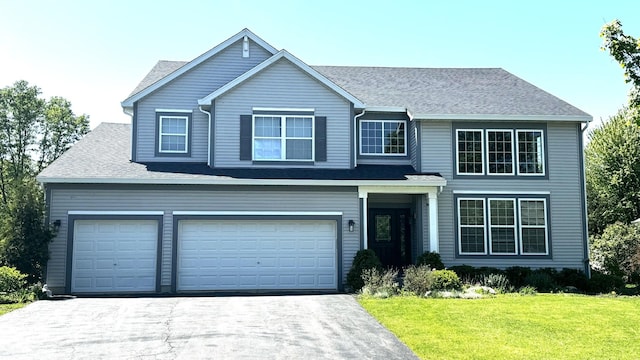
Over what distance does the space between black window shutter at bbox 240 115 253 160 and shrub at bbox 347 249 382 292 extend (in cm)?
496

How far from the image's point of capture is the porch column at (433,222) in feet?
58.5

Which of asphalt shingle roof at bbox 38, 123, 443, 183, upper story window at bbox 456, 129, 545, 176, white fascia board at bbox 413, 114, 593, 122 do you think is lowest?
asphalt shingle roof at bbox 38, 123, 443, 183

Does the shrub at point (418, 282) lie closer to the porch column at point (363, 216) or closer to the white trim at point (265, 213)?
the porch column at point (363, 216)

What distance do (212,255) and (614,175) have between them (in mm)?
25208

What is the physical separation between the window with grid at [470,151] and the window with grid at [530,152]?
4.54ft

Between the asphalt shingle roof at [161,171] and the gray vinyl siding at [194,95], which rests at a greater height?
the gray vinyl siding at [194,95]

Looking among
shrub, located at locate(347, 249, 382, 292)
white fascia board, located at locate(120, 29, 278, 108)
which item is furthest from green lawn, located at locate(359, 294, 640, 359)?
white fascia board, located at locate(120, 29, 278, 108)

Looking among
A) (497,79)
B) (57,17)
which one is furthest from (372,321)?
(497,79)

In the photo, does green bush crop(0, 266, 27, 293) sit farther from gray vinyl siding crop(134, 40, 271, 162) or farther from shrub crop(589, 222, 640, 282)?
shrub crop(589, 222, 640, 282)

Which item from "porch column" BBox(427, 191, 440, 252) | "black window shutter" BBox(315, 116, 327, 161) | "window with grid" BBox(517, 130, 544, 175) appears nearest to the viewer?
"porch column" BBox(427, 191, 440, 252)

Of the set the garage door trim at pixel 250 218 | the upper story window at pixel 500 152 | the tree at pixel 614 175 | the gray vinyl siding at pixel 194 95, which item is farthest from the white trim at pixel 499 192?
the tree at pixel 614 175

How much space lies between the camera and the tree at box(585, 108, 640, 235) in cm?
3130

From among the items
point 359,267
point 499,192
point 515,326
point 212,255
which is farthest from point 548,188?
point 212,255

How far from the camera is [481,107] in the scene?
19.5m
